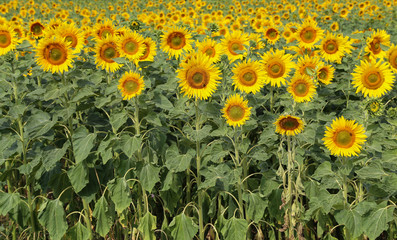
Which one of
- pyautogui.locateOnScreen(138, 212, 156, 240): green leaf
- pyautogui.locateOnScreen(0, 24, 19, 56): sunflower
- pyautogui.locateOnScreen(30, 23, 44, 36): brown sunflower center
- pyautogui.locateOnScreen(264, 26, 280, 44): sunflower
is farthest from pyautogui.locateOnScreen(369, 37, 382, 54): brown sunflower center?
pyautogui.locateOnScreen(30, 23, 44, 36): brown sunflower center

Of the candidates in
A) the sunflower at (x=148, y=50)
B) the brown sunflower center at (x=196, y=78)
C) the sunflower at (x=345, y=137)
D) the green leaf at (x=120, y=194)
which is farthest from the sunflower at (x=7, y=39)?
the sunflower at (x=345, y=137)

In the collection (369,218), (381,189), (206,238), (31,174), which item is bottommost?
(206,238)

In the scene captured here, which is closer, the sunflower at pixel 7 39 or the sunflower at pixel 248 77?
the sunflower at pixel 248 77

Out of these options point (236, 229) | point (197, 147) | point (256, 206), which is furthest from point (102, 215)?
point (256, 206)

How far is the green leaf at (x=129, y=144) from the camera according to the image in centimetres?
283

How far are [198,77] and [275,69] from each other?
2.61 ft

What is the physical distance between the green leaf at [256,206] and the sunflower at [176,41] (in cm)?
151

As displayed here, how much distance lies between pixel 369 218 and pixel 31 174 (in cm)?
273

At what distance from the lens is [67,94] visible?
338cm

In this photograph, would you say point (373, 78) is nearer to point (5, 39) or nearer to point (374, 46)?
point (374, 46)

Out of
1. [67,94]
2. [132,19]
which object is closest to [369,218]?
[67,94]

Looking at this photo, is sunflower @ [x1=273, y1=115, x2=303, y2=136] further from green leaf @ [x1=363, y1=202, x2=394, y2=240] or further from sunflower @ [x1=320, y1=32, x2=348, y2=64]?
sunflower @ [x1=320, y1=32, x2=348, y2=64]

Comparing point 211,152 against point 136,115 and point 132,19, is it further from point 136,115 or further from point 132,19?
point 132,19

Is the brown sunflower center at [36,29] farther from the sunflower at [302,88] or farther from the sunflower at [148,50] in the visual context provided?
the sunflower at [302,88]
